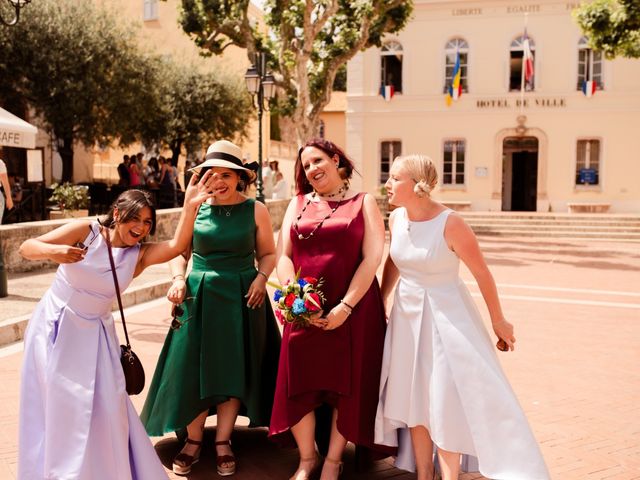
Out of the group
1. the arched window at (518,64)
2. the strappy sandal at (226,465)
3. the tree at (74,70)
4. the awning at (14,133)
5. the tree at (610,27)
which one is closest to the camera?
the strappy sandal at (226,465)

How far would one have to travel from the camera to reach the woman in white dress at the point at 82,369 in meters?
3.09

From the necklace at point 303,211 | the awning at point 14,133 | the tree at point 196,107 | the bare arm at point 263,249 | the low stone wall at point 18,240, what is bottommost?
the low stone wall at point 18,240

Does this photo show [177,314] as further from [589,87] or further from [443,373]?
[589,87]

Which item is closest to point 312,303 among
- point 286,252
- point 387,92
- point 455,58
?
point 286,252

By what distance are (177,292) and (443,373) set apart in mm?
1541

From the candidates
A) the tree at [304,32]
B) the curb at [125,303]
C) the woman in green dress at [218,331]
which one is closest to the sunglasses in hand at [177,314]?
the woman in green dress at [218,331]

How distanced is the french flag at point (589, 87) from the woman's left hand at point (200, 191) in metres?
24.1

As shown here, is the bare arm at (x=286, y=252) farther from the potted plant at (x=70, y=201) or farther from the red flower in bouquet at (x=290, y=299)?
the potted plant at (x=70, y=201)

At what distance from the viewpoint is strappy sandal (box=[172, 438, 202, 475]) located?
3.90 m

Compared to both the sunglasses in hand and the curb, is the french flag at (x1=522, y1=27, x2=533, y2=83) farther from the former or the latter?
the sunglasses in hand

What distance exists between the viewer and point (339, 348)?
12.1ft

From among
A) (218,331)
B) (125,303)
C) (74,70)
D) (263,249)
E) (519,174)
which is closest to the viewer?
(218,331)

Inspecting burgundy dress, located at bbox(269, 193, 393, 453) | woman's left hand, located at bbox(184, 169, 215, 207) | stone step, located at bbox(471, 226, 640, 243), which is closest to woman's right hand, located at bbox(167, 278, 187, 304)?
woman's left hand, located at bbox(184, 169, 215, 207)

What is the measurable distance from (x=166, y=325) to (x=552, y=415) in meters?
4.45
